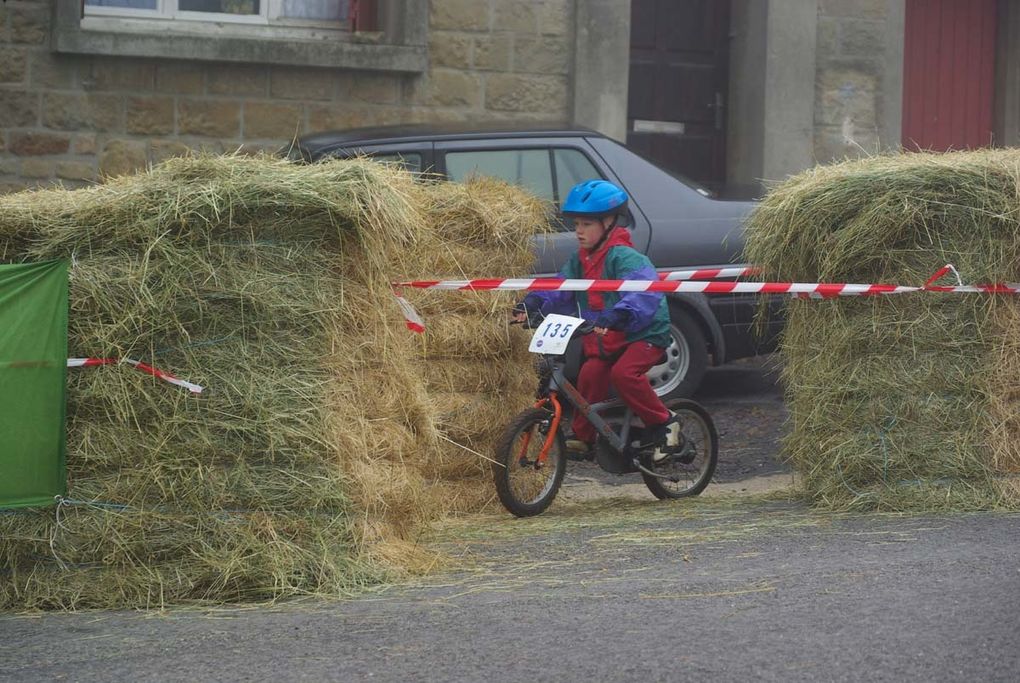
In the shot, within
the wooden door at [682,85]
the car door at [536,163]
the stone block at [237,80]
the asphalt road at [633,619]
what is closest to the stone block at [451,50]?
the stone block at [237,80]

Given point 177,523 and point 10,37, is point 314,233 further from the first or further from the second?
point 10,37

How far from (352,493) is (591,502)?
2.47 meters

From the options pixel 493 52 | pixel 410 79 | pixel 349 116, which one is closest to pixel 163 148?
pixel 349 116

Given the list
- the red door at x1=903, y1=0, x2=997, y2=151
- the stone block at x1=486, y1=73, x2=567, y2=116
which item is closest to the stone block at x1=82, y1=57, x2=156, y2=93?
the stone block at x1=486, y1=73, x2=567, y2=116

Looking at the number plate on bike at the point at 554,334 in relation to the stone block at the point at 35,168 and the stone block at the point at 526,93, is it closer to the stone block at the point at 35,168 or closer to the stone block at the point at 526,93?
the stone block at the point at 526,93

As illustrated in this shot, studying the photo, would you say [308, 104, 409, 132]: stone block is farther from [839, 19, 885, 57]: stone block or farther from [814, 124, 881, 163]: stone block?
[839, 19, 885, 57]: stone block

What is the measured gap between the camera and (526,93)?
14.3 m

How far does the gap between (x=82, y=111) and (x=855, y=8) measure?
703cm

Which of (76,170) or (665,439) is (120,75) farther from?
(665,439)

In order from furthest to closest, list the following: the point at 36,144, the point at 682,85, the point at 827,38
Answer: the point at 682,85 < the point at 827,38 < the point at 36,144

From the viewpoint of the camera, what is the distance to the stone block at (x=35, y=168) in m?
13.3

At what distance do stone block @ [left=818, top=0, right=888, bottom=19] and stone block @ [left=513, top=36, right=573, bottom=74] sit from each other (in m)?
2.49

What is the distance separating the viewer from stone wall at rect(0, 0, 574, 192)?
1326 cm

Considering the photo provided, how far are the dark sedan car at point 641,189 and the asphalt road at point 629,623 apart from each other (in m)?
3.69
